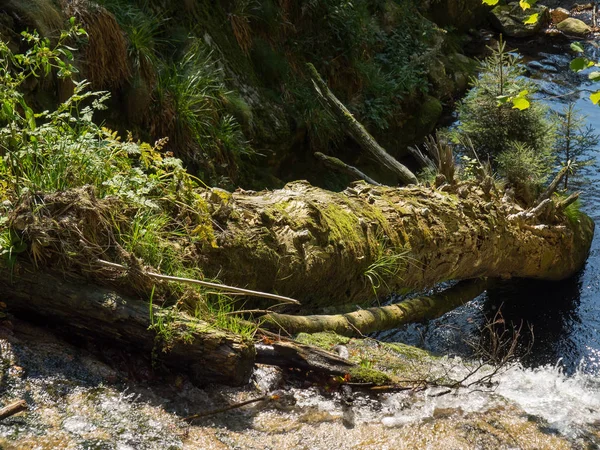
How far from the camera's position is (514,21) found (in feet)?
48.1

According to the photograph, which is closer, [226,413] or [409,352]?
[226,413]

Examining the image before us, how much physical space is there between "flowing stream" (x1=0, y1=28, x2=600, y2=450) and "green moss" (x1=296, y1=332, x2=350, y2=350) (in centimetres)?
43

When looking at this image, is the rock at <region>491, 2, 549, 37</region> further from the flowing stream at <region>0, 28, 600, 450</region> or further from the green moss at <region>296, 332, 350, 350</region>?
the green moss at <region>296, 332, 350, 350</region>

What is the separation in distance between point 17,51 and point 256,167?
3127 millimetres

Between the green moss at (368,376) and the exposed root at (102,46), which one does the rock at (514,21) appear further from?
the green moss at (368,376)

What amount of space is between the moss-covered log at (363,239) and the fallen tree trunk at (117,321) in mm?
650

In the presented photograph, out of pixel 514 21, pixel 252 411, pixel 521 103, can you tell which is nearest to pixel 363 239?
pixel 521 103

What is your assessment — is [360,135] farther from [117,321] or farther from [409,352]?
[117,321]

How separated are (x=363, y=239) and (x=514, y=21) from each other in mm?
11762

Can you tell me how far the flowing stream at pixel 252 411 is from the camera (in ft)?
9.34

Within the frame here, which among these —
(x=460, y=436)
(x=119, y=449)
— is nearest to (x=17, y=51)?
(x=119, y=449)

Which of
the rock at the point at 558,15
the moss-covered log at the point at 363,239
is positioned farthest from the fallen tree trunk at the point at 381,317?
the rock at the point at 558,15

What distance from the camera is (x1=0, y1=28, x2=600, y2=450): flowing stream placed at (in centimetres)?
285

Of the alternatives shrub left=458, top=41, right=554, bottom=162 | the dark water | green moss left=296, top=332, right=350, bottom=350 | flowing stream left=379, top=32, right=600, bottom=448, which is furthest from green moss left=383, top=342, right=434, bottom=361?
shrub left=458, top=41, right=554, bottom=162
